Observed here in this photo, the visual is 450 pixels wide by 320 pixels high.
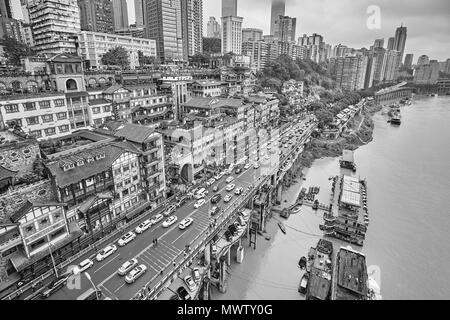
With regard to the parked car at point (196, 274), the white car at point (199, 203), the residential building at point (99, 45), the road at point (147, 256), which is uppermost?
the residential building at point (99, 45)

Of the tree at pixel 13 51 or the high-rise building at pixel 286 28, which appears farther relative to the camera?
the high-rise building at pixel 286 28

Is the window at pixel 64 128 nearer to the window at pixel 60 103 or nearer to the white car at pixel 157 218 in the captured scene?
the window at pixel 60 103

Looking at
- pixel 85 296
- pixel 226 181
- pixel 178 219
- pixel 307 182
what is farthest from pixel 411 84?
pixel 85 296

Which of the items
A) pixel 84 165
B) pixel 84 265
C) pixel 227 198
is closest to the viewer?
pixel 84 265

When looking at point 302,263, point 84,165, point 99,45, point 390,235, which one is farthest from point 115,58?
point 390,235

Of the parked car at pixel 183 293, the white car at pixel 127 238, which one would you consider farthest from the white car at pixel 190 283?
the white car at pixel 127 238

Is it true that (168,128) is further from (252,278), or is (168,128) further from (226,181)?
(252,278)

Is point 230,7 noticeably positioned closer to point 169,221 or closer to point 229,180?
point 229,180
